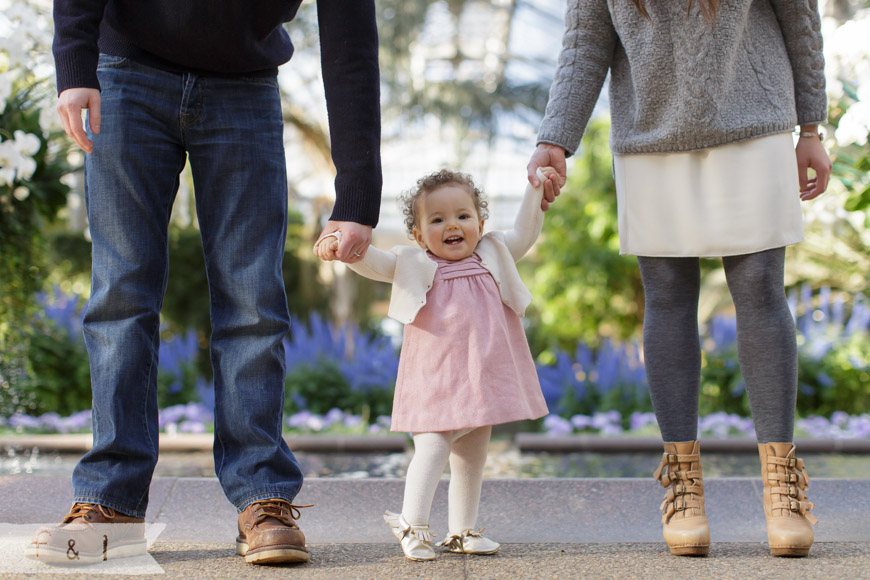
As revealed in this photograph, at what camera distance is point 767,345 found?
1.83 metres

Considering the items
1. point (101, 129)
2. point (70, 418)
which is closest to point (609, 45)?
point (101, 129)

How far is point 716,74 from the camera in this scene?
1828mm

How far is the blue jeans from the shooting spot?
1.72 metres

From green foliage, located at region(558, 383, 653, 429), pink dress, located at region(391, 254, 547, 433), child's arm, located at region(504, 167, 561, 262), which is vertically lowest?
green foliage, located at region(558, 383, 653, 429)

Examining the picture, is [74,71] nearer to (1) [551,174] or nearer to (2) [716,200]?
(1) [551,174]

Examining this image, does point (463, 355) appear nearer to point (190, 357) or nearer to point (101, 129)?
point (101, 129)

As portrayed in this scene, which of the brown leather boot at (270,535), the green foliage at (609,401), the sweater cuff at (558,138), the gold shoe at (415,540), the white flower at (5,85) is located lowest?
the green foliage at (609,401)

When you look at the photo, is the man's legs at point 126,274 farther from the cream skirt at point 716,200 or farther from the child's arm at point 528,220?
the cream skirt at point 716,200

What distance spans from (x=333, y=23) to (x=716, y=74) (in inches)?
31.5

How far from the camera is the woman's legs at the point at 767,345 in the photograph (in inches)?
71.5

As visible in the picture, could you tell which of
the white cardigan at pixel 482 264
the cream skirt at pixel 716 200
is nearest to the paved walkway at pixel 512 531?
the white cardigan at pixel 482 264

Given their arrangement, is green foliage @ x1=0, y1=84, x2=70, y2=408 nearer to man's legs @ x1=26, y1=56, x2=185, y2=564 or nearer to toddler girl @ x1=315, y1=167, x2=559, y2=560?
man's legs @ x1=26, y1=56, x2=185, y2=564

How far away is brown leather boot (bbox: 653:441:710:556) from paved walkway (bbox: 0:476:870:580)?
0.03 metres

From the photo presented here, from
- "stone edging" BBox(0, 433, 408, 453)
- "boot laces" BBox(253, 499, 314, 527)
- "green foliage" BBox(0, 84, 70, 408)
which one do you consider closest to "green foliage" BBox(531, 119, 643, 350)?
"stone edging" BBox(0, 433, 408, 453)
